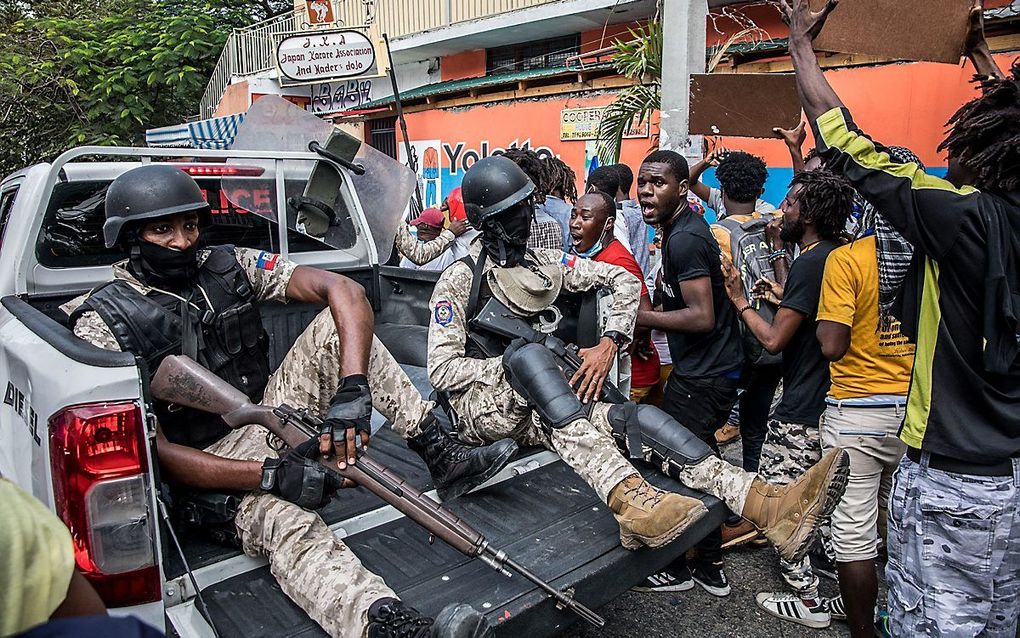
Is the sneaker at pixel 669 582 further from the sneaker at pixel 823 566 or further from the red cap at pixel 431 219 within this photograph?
the red cap at pixel 431 219

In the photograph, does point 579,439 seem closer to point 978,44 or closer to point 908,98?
point 978,44

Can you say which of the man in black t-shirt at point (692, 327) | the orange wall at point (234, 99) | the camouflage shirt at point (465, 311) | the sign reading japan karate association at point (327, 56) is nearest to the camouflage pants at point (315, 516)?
the camouflage shirt at point (465, 311)

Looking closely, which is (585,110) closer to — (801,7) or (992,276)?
(801,7)

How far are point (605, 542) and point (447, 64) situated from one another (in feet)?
45.2

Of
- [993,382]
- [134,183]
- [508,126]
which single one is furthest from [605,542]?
[508,126]

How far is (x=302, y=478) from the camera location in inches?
92.2

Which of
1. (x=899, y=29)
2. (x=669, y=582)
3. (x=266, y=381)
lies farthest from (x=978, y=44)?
(x=266, y=381)

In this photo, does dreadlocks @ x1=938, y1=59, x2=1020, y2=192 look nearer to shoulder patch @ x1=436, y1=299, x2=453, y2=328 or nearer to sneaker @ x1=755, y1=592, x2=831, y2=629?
shoulder patch @ x1=436, y1=299, x2=453, y2=328

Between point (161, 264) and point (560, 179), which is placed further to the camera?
point (560, 179)

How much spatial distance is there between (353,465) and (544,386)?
0.85 m

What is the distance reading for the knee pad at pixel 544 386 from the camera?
2850mm

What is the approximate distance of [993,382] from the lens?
→ 2.11 metres

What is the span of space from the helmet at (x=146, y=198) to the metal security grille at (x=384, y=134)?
509 inches

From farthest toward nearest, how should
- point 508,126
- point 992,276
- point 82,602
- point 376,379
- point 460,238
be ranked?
1. point 508,126
2. point 460,238
3. point 376,379
4. point 992,276
5. point 82,602
